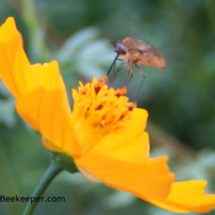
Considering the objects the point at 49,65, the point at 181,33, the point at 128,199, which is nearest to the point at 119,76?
the point at 181,33

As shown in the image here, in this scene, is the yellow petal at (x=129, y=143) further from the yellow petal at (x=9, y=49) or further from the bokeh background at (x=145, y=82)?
the bokeh background at (x=145, y=82)

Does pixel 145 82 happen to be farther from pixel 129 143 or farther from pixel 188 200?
pixel 188 200

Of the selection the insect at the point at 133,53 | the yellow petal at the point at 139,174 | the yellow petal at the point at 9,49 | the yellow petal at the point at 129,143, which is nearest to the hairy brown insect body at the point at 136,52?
the insect at the point at 133,53

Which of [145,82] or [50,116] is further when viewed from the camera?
[145,82]

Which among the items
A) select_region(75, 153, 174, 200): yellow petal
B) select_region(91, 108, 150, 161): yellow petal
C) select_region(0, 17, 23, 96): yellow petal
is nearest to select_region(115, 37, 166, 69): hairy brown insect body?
select_region(91, 108, 150, 161): yellow petal

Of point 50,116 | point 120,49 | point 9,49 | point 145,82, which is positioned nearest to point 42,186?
point 50,116

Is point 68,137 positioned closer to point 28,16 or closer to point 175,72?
point 28,16
